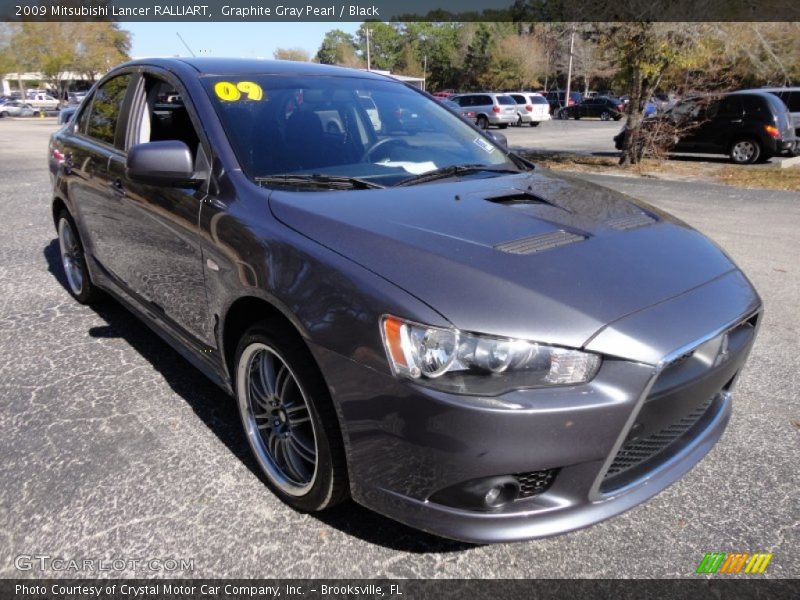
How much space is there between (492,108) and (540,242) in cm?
2929

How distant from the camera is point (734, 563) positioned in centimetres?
218

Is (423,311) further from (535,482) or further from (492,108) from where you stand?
(492,108)

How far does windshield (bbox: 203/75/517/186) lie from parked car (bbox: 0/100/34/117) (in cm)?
5017

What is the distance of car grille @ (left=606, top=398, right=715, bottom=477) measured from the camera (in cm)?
195

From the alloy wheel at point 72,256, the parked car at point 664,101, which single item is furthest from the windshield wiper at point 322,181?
the parked car at point 664,101

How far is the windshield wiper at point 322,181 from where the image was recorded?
2.54 m

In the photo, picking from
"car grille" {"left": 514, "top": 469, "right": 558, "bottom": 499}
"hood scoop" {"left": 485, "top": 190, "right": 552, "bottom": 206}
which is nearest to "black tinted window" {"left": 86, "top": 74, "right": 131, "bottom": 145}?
"hood scoop" {"left": 485, "top": 190, "right": 552, "bottom": 206}

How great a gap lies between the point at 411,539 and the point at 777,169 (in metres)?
14.0

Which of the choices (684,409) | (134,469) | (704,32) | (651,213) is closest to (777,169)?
(704,32)

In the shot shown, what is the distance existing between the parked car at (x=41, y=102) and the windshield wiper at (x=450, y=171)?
187 ft

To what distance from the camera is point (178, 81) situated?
3.02 meters

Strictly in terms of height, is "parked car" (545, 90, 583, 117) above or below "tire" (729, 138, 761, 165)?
above

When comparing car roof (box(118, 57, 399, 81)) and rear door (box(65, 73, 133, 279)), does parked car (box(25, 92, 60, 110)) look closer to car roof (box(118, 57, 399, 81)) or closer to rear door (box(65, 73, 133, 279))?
rear door (box(65, 73, 133, 279))

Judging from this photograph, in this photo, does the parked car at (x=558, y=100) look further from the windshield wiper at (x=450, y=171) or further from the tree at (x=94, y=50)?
the windshield wiper at (x=450, y=171)
